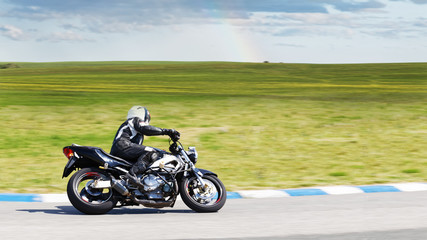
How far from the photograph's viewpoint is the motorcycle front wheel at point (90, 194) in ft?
25.7

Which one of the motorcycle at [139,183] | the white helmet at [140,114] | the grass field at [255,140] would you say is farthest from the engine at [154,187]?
the grass field at [255,140]

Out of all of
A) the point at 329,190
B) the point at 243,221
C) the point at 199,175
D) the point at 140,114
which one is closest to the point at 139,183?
the point at 199,175

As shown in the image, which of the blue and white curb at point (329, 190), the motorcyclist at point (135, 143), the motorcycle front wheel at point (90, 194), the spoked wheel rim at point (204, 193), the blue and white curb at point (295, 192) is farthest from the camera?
the blue and white curb at point (329, 190)

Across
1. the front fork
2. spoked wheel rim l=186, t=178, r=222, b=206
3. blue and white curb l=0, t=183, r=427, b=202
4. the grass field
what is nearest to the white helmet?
the front fork

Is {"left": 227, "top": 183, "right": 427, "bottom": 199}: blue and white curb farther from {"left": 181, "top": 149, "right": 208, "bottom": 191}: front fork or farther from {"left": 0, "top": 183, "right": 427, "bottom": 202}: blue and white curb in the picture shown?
{"left": 181, "top": 149, "right": 208, "bottom": 191}: front fork

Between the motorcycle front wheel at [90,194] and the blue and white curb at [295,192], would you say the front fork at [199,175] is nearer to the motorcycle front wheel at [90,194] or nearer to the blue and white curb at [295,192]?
the motorcycle front wheel at [90,194]

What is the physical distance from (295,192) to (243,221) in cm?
252

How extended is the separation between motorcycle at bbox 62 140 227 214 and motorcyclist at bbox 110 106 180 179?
0.08 metres

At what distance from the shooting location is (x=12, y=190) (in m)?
10.2

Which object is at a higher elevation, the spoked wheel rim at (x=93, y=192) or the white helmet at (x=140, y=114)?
the white helmet at (x=140, y=114)

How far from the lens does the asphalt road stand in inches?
264

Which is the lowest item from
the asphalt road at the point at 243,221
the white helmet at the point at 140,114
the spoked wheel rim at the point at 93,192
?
the asphalt road at the point at 243,221

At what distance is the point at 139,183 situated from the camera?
8086 mm

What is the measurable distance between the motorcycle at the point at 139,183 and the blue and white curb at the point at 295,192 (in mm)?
1134
